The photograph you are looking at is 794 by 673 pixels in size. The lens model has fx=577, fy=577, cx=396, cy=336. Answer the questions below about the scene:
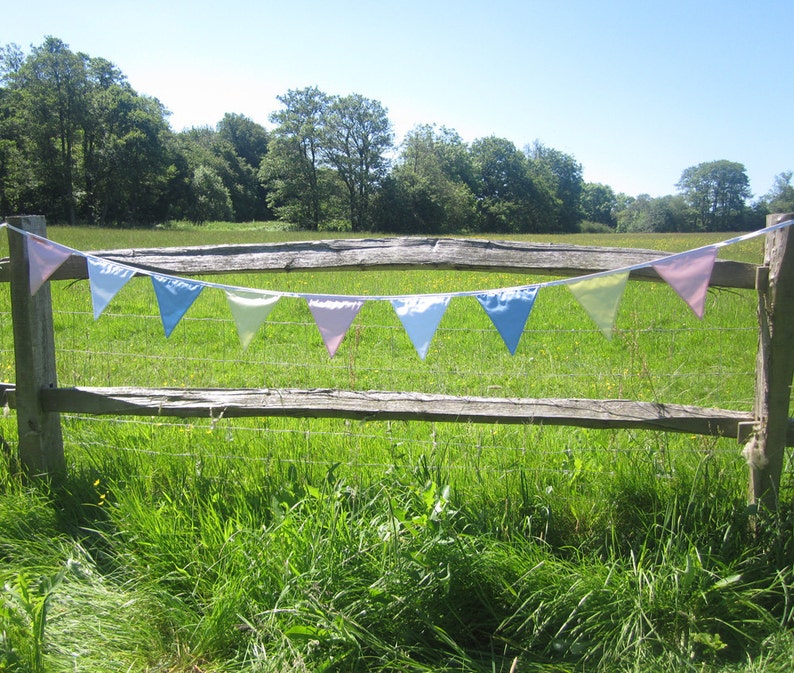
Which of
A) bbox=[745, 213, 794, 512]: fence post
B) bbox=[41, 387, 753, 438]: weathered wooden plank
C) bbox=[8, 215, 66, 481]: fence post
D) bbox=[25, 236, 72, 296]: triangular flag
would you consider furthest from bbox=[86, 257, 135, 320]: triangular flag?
bbox=[745, 213, 794, 512]: fence post

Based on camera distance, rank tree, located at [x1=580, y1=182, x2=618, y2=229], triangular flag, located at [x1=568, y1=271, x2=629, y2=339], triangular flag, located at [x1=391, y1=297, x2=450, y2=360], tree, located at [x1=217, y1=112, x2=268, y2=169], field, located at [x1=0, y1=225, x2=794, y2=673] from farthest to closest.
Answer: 1. tree, located at [x1=217, y1=112, x2=268, y2=169]
2. tree, located at [x1=580, y1=182, x2=618, y2=229]
3. triangular flag, located at [x1=391, y1=297, x2=450, y2=360]
4. triangular flag, located at [x1=568, y1=271, x2=629, y2=339]
5. field, located at [x1=0, y1=225, x2=794, y2=673]

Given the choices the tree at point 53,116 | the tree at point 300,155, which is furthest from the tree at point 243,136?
the tree at point 53,116

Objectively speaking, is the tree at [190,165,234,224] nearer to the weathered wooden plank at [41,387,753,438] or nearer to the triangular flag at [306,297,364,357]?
the weathered wooden plank at [41,387,753,438]

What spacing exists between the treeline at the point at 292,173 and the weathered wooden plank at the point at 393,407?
2902cm

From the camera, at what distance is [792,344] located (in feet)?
8.45

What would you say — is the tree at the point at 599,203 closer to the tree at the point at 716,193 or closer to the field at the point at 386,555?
the tree at the point at 716,193

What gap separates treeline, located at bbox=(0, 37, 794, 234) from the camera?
51.2 m

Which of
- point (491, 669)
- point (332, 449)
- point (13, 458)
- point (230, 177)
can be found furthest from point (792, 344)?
point (230, 177)

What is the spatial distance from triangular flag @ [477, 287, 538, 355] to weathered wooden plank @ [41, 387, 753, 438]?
0.37 meters

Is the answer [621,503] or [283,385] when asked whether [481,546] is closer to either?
[621,503]

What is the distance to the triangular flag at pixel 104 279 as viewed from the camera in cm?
292

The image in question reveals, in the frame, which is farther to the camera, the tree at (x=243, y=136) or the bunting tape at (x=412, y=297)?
the tree at (x=243, y=136)

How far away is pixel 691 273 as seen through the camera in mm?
2609

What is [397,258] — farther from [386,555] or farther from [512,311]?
[386,555]
